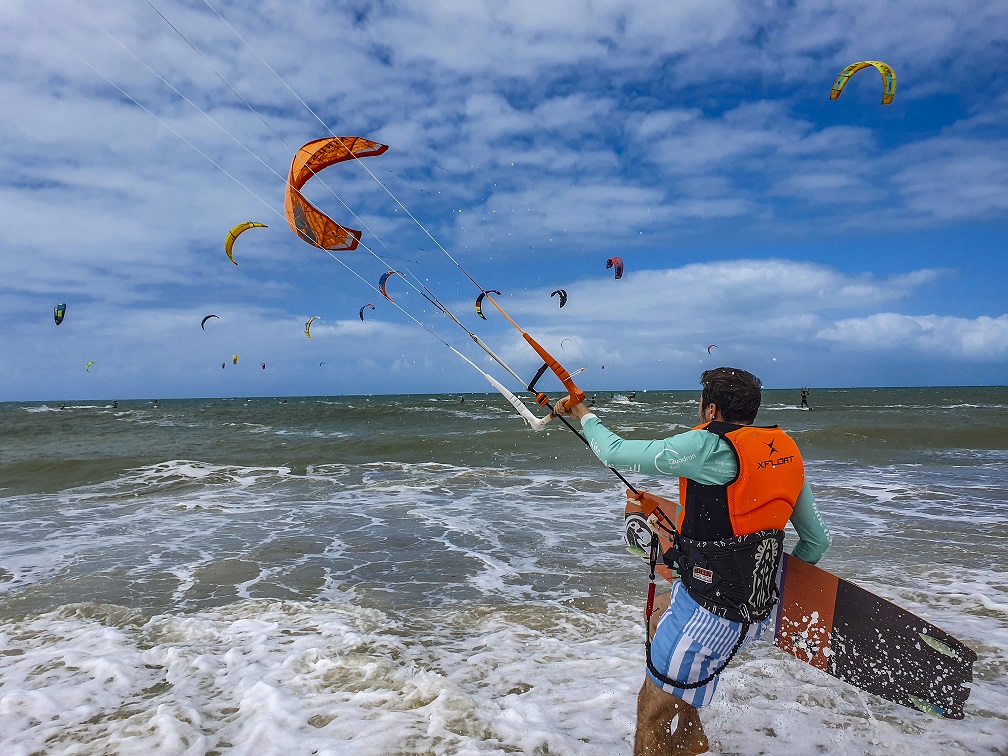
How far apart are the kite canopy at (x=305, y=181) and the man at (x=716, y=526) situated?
20.9 ft

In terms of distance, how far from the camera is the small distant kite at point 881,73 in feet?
38.2

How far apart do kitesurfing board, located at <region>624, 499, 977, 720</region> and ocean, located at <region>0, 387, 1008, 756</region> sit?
71 cm

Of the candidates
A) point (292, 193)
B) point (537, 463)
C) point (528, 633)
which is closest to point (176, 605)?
point (528, 633)

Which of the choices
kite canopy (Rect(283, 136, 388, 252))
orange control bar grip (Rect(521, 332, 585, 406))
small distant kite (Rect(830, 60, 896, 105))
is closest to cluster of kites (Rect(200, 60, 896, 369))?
kite canopy (Rect(283, 136, 388, 252))

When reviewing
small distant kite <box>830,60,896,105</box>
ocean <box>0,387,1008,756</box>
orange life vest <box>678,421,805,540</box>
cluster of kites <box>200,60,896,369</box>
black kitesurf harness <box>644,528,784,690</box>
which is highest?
small distant kite <box>830,60,896,105</box>

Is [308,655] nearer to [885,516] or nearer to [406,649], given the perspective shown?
[406,649]

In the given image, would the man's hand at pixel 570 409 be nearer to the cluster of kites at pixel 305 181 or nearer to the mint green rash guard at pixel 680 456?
the mint green rash guard at pixel 680 456

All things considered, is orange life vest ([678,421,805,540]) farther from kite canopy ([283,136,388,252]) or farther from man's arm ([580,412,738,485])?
kite canopy ([283,136,388,252])

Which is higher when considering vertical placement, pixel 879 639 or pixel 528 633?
pixel 879 639

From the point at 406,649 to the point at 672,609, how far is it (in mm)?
3215

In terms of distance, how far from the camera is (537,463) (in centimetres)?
1956

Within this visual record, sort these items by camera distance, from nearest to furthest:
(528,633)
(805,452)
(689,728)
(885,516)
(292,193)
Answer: (689,728), (528,633), (292,193), (885,516), (805,452)

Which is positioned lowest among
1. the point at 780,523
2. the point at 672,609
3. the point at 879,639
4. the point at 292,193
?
the point at 879,639

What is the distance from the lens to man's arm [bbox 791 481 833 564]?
A: 310 cm
